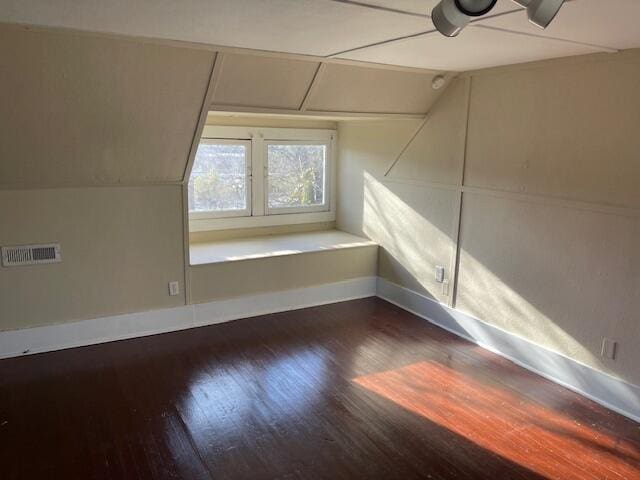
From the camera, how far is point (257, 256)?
4.24 metres

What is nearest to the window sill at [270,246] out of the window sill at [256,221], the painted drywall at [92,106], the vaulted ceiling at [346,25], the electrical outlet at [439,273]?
the window sill at [256,221]

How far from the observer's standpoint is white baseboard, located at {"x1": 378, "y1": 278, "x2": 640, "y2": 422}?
2.94m

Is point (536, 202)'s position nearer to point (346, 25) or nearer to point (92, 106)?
point (346, 25)

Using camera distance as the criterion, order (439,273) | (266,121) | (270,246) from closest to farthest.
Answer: (439,273) < (270,246) < (266,121)

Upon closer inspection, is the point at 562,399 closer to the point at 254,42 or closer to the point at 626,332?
the point at 626,332

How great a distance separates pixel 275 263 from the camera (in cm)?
432

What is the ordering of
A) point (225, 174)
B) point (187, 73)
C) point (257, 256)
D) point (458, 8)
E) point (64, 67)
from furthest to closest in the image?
point (225, 174), point (257, 256), point (187, 73), point (64, 67), point (458, 8)

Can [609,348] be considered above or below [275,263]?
below

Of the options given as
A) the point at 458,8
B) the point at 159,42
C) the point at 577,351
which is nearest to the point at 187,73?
the point at 159,42

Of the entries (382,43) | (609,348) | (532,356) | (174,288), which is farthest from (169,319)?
(609,348)

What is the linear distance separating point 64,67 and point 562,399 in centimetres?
348

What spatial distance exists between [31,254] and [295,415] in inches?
81.9

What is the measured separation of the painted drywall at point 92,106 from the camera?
8.74 feet

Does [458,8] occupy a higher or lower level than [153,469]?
higher
